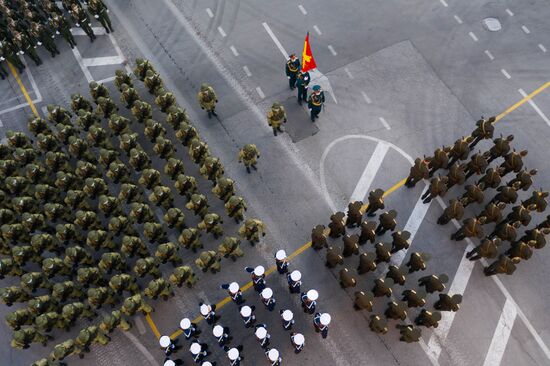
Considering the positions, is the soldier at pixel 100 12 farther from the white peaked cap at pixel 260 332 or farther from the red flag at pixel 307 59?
the white peaked cap at pixel 260 332

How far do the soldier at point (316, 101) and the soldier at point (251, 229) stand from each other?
542cm

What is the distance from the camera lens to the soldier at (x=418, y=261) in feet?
45.2

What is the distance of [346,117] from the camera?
18188 millimetres

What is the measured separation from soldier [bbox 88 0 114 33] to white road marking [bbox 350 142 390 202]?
44.7 feet

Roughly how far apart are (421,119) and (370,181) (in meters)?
3.90

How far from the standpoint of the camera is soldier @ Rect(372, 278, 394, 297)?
13.4 meters

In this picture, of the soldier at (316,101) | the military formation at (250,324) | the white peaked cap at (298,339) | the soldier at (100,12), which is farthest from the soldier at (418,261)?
the soldier at (100,12)

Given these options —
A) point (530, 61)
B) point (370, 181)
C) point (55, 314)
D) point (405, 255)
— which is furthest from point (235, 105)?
point (530, 61)

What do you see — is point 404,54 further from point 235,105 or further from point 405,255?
point 405,255

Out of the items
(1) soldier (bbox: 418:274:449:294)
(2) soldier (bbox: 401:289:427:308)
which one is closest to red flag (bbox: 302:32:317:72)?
(1) soldier (bbox: 418:274:449:294)

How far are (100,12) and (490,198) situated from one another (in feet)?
60.3

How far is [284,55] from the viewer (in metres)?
19.8

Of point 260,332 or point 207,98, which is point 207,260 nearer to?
point 260,332

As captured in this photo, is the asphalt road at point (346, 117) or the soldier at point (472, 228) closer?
the asphalt road at point (346, 117)
